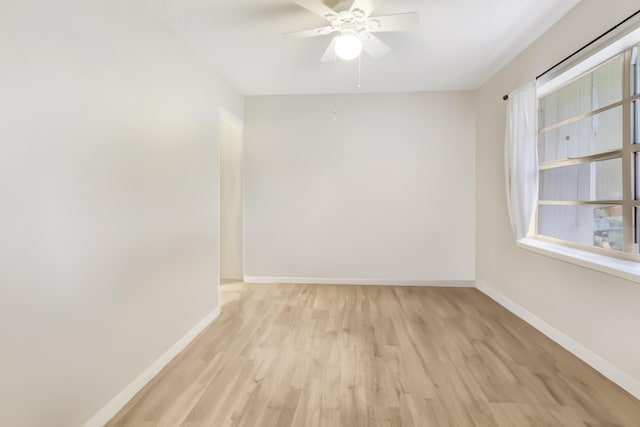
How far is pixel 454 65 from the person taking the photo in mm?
3195

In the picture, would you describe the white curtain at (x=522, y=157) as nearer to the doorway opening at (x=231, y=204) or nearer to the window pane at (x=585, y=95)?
the window pane at (x=585, y=95)

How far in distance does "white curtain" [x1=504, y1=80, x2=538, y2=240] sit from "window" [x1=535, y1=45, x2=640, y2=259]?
20 centimetres

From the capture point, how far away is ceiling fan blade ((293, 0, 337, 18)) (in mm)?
1858

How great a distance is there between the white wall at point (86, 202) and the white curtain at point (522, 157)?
2.92 meters

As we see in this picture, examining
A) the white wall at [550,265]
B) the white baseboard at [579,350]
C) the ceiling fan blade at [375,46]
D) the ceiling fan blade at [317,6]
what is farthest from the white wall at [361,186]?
the ceiling fan blade at [317,6]

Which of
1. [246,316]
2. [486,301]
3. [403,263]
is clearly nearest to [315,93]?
[403,263]

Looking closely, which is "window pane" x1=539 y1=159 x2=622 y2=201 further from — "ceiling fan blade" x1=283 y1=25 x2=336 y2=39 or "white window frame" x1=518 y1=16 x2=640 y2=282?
"ceiling fan blade" x1=283 y1=25 x2=336 y2=39

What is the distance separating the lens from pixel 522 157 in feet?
9.02

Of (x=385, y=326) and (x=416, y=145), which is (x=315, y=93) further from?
(x=385, y=326)

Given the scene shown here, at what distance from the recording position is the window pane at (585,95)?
2.11m

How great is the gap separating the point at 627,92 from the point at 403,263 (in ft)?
8.96

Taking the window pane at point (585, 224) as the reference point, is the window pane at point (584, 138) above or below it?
above

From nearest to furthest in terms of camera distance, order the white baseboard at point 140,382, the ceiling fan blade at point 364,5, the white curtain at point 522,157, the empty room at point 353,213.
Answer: the empty room at point 353,213 → the white baseboard at point 140,382 → the ceiling fan blade at point 364,5 → the white curtain at point 522,157

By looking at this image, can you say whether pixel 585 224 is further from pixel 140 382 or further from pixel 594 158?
pixel 140 382
